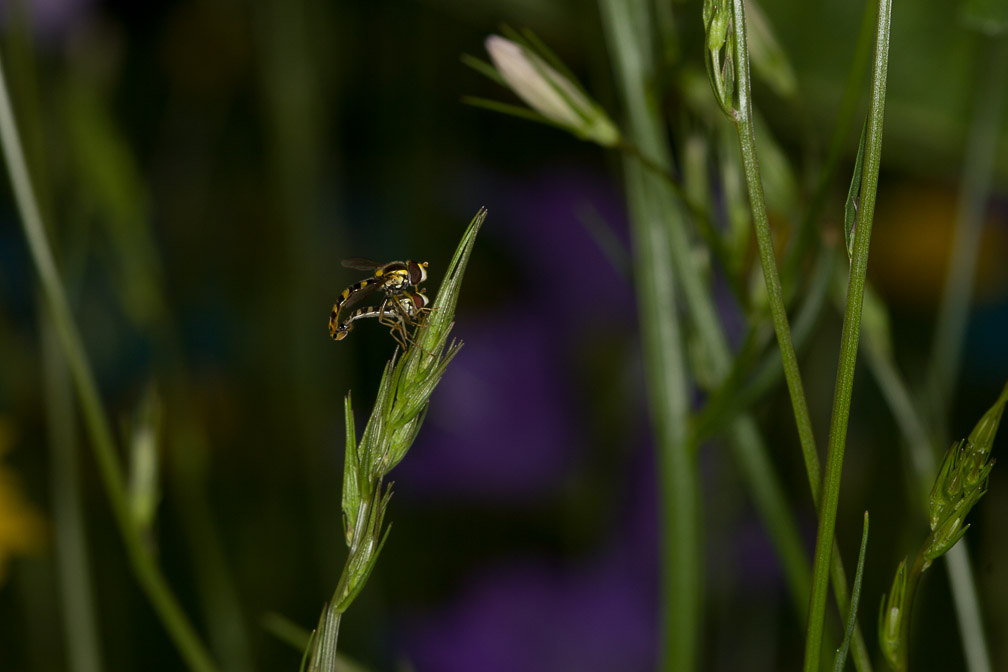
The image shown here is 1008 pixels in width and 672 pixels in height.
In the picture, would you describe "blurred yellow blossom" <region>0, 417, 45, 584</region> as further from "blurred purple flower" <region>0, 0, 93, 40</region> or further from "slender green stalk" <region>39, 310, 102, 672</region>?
"blurred purple flower" <region>0, 0, 93, 40</region>

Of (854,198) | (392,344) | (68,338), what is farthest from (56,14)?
(854,198)

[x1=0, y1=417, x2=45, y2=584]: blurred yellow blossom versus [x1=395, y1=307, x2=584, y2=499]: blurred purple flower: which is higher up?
[x1=0, y1=417, x2=45, y2=584]: blurred yellow blossom

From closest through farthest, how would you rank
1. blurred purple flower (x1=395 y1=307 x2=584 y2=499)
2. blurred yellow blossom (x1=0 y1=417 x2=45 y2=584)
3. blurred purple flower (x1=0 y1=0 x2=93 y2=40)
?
1. blurred yellow blossom (x1=0 y1=417 x2=45 y2=584)
2. blurred purple flower (x1=0 y1=0 x2=93 y2=40)
3. blurred purple flower (x1=395 y1=307 x2=584 y2=499)

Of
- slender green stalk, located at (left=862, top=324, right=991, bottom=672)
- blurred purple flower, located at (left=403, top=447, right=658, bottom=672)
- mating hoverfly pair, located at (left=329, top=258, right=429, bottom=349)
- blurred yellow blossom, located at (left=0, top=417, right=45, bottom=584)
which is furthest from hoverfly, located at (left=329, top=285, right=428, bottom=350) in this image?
blurred purple flower, located at (left=403, top=447, right=658, bottom=672)

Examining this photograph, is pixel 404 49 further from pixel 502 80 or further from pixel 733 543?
pixel 502 80

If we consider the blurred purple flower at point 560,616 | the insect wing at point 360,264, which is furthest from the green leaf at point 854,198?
the blurred purple flower at point 560,616

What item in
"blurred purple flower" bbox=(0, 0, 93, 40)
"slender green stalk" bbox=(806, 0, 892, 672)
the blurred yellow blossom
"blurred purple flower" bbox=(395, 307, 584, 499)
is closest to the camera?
"slender green stalk" bbox=(806, 0, 892, 672)

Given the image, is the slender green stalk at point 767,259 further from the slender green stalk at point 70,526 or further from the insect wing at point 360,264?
the slender green stalk at point 70,526
